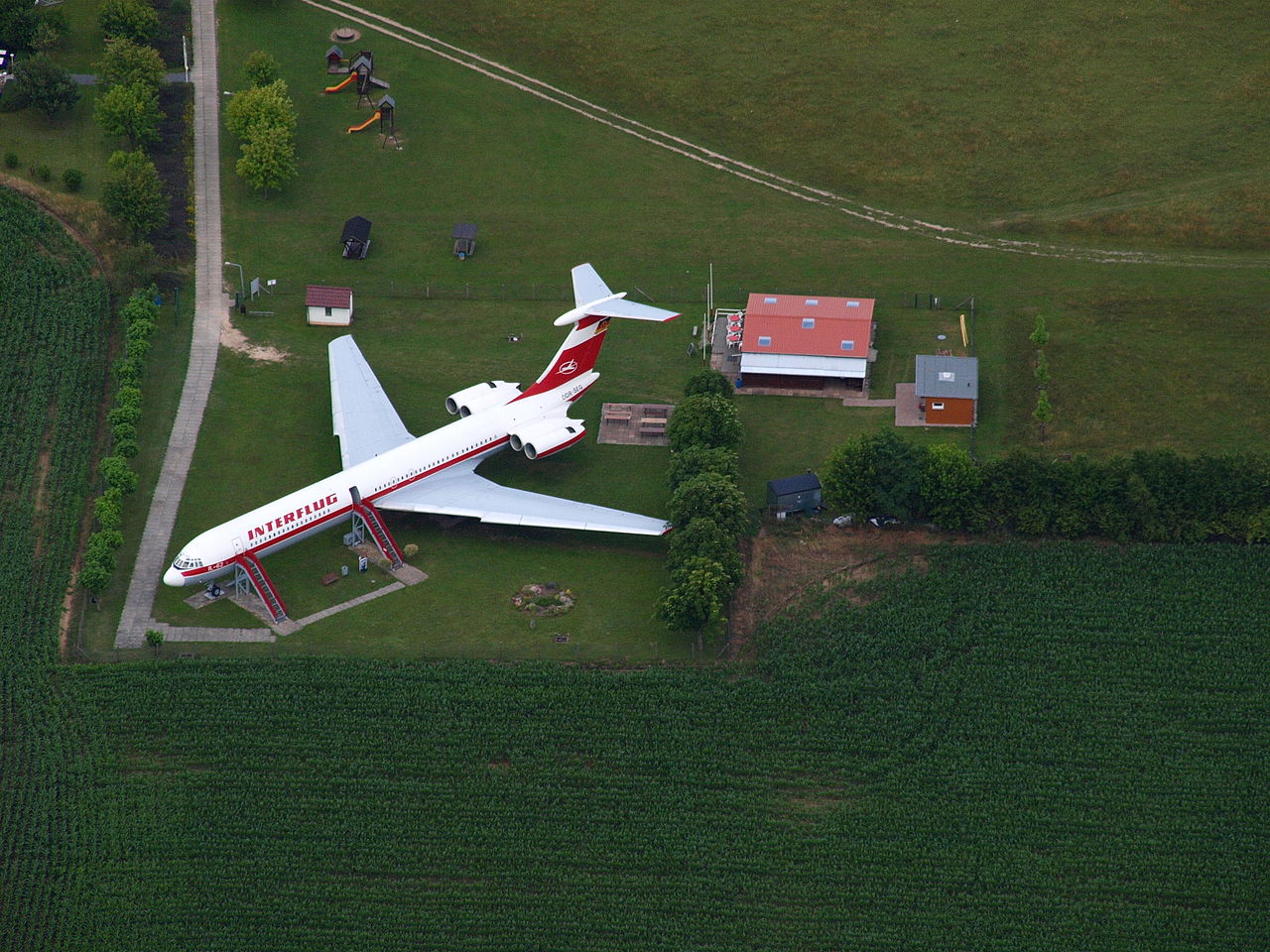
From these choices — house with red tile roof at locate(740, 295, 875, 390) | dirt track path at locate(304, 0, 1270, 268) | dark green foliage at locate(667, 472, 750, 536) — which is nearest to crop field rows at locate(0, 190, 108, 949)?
dark green foliage at locate(667, 472, 750, 536)

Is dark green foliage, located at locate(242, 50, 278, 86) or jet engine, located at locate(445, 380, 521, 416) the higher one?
Answer: dark green foliage, located at locate(242, 50, 278, 86)

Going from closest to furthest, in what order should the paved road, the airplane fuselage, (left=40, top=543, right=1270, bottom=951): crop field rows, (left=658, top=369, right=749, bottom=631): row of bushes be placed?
(left=40, top=543, right=1270, bottom=951): crop field rows < (left=658, top=369, right=749, bottom=631): row of bushes < the airplane fuselage < the paved road

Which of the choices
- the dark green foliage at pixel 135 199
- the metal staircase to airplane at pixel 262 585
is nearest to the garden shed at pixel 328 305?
the dark green foliage at pixel 135 199

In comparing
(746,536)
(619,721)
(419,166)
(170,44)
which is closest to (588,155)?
(419,166)

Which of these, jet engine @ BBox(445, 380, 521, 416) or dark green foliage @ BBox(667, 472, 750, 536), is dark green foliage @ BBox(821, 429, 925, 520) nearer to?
dark green foliage @ BBox(667, 472, 750, 536)

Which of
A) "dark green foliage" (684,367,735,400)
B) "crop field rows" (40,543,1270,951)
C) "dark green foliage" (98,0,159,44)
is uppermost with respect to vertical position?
"dark green foliage" (98,0,159,44)

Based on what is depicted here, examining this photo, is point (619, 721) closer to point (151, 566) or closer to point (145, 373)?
point (151, 566)

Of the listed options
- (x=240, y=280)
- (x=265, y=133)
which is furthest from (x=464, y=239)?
(x=265, y=133)
